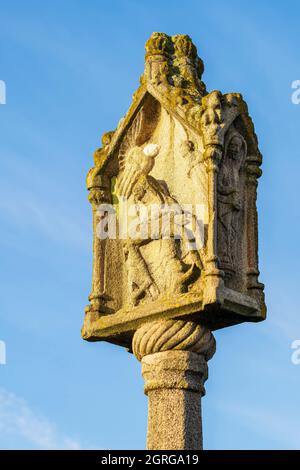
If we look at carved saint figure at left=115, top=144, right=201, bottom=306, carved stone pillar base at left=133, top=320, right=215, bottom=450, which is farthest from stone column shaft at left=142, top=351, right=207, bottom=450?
carved saint figure at left=115, top=144, right=201, bottom=306

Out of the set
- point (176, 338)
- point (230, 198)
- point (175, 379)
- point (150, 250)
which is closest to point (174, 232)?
point (150, 250)

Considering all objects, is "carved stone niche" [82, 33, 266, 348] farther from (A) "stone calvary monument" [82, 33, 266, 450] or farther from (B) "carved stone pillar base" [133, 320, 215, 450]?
(B) "carved stone pillar base" [133, 320, 215, 450]

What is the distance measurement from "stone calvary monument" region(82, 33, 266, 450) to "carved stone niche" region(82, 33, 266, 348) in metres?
0.01

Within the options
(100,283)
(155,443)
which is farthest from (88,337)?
(155,443)

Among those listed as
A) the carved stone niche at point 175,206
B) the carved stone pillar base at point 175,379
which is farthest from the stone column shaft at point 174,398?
the carved stone niche at point 175,206

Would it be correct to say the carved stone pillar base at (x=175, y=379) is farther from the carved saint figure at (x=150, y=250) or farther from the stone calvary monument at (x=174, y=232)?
the carved saint figure at (x=150, y=250)

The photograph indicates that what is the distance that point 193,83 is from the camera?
16031 millimetres

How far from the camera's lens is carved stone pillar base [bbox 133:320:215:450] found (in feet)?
46.9

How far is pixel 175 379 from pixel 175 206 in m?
2.01

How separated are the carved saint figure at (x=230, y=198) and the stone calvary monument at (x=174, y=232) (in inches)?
0.5

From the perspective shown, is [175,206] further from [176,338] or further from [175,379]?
[175,379]

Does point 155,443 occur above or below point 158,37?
below

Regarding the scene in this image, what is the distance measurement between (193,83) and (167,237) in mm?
1980
